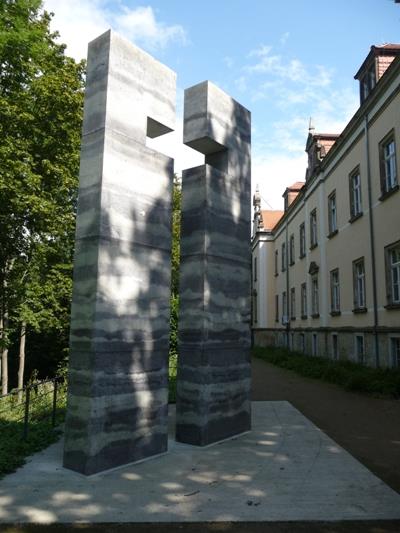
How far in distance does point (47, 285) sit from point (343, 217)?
38.8ft

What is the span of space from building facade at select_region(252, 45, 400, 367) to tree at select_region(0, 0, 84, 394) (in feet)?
32.7

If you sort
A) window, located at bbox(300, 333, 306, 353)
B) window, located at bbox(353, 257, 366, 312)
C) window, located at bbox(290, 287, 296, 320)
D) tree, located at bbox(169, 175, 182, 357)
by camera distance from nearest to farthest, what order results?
window, located at bbox(353, 257, 366, 312), tree, located at bbox(169, 175, 182, 357), window, located at bbox(300, 333, 306, 353), window, located at bbox(290, 287, 296, 320)

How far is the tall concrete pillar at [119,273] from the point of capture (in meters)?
5.39

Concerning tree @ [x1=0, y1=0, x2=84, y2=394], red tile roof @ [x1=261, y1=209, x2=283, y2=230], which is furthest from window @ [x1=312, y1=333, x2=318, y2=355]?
red tile roof @ [x1=261, y1=209, x2=283, y2=230]

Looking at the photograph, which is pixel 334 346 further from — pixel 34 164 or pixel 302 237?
pixel 34 164

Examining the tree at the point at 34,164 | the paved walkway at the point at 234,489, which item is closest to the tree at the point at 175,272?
the tree at the point at 34,164

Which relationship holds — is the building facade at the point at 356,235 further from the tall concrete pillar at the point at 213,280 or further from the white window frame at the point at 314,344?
the tall concrete pillar at the point at 213,280

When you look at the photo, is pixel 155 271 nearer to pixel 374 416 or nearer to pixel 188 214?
pixel 188 214

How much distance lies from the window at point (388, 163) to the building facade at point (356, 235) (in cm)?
3

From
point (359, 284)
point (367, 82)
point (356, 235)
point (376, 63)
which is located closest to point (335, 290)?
point (359, 284)

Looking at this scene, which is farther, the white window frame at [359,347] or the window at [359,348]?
the window at [359,348]

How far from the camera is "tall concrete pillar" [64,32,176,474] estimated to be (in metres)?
5.39

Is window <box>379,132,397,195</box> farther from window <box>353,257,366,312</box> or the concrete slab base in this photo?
the concrete slab base

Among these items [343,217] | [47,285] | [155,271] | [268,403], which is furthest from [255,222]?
[155,271]
